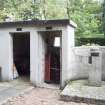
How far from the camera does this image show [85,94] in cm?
768

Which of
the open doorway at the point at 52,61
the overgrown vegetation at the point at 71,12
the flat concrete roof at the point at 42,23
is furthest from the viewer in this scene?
the overgrown vegetation at the point at 71,12

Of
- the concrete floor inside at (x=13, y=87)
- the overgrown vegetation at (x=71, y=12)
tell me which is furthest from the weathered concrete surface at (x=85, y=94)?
the overgrown vegetation at (x=71, y=12)

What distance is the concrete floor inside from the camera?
791 centimetres

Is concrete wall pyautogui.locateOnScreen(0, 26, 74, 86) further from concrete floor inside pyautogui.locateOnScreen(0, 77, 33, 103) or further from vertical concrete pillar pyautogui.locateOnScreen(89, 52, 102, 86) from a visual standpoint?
vertical concrete pillar pyautogui.locateOnScreen(89, 52, 102, 86)

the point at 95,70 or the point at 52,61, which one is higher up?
the point at 52,61

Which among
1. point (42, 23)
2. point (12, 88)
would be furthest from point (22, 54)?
point (12, 88)

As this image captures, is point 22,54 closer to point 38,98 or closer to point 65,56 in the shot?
point 65,56

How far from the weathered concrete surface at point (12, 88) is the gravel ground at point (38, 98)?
32cm

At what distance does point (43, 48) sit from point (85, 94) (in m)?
3.63

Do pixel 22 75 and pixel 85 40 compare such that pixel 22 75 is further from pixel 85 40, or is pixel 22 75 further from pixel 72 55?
pixel 85 40

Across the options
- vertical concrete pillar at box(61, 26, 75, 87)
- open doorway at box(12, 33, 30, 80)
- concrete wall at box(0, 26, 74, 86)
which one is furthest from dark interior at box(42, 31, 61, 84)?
open doorway at box(12, 33, 30, 80)

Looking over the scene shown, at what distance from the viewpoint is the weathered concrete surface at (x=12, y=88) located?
25.9 feet

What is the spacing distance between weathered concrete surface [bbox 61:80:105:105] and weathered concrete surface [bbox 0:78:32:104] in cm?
199

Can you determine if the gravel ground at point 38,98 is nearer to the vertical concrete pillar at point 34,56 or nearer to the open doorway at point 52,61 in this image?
the vertical concrete pillar at point 34,56
